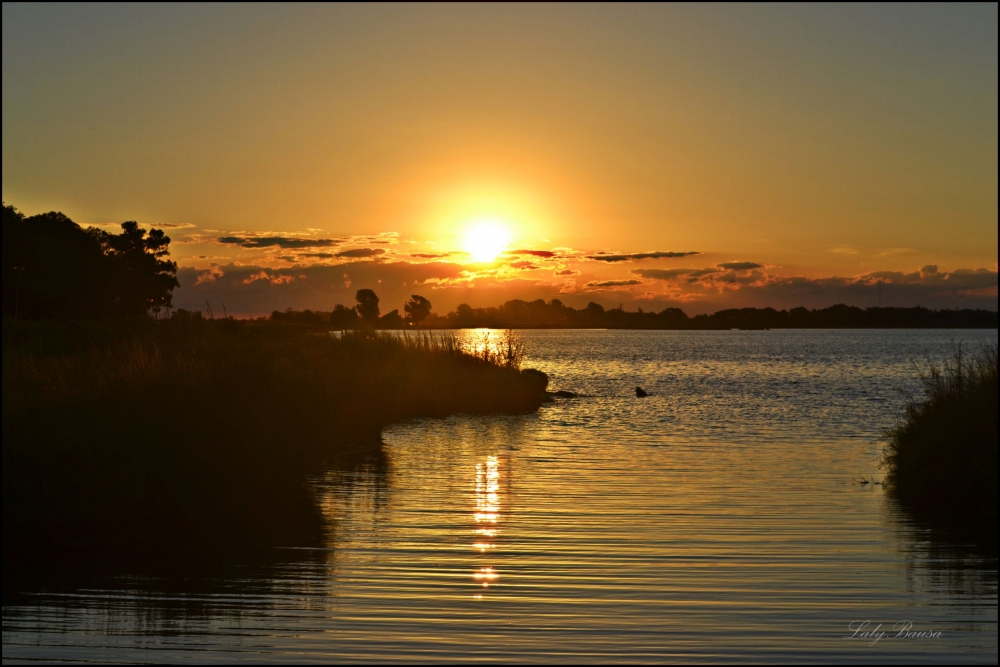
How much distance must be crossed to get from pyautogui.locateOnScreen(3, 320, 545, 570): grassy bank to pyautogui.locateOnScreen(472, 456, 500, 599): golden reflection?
8.16 feet

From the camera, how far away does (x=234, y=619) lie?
7938 mm

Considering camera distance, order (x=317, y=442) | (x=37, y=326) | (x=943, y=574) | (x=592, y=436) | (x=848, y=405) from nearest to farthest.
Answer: (x=943, y=574), (x=317, y=442), (x=592, y=436), (x=37, y=326), (x=848, y=405)

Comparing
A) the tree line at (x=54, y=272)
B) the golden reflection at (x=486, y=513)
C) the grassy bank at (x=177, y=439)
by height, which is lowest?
the golden reflection at (x=486, y=513)

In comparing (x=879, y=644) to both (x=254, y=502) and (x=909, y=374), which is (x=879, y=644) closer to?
(x=254, y=502)

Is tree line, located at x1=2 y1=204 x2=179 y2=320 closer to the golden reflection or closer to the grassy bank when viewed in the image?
the grassy bank

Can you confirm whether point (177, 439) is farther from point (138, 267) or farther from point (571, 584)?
point (138, 267)

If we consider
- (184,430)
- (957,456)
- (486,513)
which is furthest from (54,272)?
(957,456)

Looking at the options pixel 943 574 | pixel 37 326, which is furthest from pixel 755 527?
pixel 37 326

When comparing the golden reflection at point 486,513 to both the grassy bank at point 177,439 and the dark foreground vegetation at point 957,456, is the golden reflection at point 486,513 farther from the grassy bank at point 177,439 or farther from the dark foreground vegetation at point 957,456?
the dark foreground vegetation at point 957,456

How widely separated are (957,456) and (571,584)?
762 cm

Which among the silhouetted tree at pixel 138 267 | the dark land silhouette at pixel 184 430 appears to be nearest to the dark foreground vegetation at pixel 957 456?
the dark land silhouette at pixel 184 430

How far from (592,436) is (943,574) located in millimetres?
15353

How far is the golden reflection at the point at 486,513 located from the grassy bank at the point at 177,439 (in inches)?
97.9

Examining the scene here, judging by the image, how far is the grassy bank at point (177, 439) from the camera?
1085cm
